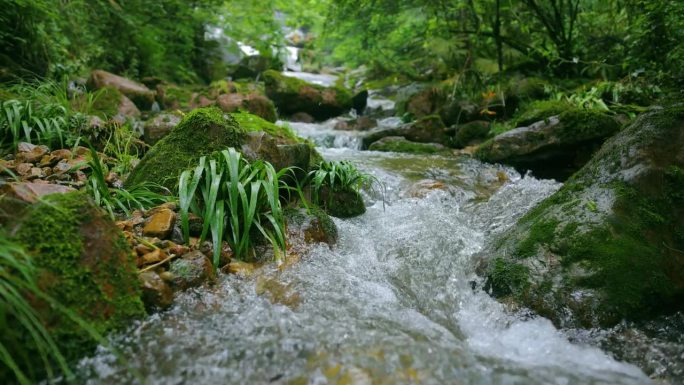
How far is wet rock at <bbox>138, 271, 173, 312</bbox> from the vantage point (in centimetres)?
179

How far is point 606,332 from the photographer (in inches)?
76.7

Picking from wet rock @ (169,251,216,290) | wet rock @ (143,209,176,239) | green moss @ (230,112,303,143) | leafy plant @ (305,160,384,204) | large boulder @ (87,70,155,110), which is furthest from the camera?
large boulder @ (87,70,155,110)

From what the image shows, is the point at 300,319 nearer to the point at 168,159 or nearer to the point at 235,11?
the point at 168,159

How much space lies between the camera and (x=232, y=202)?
2338mm

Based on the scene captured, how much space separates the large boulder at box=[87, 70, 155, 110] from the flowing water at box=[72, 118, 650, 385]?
18.7 feet

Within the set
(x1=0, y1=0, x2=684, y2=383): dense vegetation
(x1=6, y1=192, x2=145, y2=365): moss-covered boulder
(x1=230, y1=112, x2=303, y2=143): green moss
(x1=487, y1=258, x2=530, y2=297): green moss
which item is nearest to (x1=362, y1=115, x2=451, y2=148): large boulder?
(x1=0, y1=0, x2=684, y2=383): dense vegetation

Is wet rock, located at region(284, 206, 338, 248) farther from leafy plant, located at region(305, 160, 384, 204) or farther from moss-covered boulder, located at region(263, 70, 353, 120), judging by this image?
moss-covered boulder, located at region(263, 70, 353, 120)

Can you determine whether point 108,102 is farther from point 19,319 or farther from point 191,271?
point 19,319

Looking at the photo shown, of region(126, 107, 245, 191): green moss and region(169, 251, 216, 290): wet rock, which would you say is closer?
region(169, 251, 216, 290): wet rock

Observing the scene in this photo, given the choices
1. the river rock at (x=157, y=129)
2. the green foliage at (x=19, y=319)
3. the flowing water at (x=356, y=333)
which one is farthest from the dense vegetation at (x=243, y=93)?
the flowing water at (x=356, y=333)

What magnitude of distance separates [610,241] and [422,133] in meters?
5.19

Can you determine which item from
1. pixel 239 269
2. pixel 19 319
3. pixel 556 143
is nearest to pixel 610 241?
pixel 239 269

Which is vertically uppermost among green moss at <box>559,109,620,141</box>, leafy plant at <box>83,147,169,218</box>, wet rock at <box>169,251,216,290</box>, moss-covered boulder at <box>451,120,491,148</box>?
green moss at <box>559,109,620,141</box>

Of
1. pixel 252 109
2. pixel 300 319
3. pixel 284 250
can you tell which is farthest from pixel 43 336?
pixel 252 109
